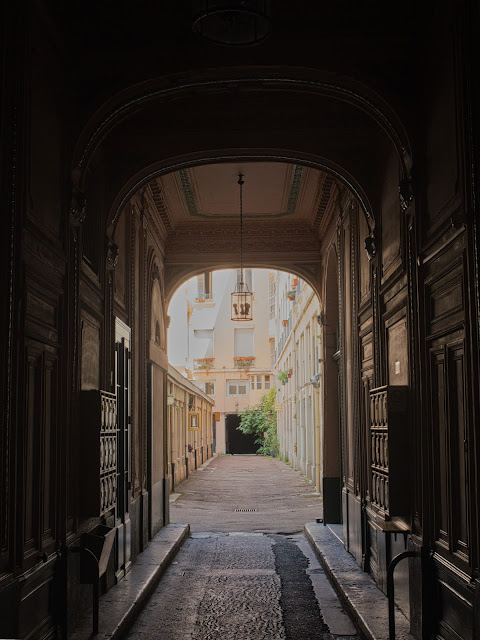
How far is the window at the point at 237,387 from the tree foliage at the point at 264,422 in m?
2.86

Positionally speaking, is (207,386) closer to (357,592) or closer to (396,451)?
(357,592)

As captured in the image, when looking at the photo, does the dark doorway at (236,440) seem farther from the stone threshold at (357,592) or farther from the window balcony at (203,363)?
the stone threshold at (357,592)

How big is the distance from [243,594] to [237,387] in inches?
1724

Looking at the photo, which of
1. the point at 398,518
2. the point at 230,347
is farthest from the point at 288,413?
the point at 398,518

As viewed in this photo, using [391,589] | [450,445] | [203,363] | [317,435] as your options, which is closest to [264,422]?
[203,363]

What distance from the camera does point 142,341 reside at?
1028 cm

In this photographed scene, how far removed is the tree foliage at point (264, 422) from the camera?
4481 centimetres

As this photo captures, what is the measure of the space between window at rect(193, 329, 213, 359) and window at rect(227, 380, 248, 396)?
2.66 metres

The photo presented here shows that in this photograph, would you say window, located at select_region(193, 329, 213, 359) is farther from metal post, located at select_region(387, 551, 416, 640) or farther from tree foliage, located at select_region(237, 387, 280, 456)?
metal post, located at select_region(387, 551, 416, 640)

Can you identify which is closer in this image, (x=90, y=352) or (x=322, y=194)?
(x=90, y=352)

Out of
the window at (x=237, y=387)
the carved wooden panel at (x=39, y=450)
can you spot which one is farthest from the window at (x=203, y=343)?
the carved wooden panel at (x=39, y=450)

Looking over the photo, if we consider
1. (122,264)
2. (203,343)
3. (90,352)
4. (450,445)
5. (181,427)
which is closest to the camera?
(450,445)

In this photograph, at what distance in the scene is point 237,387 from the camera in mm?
51688

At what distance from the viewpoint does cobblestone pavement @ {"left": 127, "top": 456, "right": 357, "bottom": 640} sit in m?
6.56
